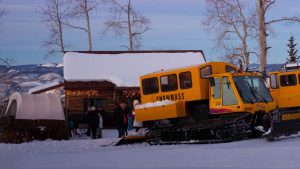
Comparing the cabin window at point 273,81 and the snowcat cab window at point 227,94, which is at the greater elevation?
the cabin window at point 273,81

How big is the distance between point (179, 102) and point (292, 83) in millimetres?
6372

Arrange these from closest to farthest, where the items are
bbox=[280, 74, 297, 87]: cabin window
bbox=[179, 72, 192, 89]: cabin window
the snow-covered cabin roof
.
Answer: bbox=[179, 72, 192, 89]: cabin window
bbox=[280, 74, 297, 87]: cabin window
the snow-covered cabin roof

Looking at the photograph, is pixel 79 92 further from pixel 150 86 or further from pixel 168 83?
pixel 168 83

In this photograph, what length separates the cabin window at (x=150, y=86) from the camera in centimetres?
2067

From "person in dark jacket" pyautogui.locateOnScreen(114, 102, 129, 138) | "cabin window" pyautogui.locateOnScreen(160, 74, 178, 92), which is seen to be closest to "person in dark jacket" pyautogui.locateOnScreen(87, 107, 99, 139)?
"person in dark jacket" pyautogui.locateOnScreen(114, 102, 129, 138)

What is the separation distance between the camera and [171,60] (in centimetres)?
3991

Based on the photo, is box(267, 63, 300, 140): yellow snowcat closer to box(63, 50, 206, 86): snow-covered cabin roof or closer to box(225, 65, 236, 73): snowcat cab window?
box(225, 65, 236, 73): snowcat cab window

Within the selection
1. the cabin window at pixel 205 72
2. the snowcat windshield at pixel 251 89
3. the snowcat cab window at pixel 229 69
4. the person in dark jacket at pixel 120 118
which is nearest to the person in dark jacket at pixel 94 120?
the person in dark jacket at pixel 120 118

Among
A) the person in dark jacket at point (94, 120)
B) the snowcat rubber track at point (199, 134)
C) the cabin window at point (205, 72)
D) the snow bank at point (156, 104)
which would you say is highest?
the cabin window at point (205, 72)

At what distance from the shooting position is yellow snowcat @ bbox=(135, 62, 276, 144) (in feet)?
60.1

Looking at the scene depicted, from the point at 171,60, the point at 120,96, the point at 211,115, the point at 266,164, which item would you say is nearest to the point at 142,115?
the point at 211,115

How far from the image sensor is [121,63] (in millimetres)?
39031

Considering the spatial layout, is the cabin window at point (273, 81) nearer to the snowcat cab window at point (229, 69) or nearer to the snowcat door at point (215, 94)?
the snowcat cab window at point (229, 69)

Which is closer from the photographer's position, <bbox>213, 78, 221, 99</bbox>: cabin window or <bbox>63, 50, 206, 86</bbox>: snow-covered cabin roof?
<bbox>213, 78, 221, 99</bbox>: cabin window
